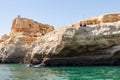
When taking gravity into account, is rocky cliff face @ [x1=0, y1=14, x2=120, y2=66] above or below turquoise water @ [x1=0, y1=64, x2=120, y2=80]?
above

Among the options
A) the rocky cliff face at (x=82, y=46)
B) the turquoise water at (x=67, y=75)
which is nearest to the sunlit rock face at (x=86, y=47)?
the rocky cliff face at (x=82, y=46)

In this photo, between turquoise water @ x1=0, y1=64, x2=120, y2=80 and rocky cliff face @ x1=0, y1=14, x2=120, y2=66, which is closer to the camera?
turquoise water @ x1=0, y1=64, x2=120, y2=80

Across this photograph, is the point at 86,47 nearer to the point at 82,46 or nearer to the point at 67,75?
the point at 82,46

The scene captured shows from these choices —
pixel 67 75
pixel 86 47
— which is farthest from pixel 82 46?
pixel 67 75

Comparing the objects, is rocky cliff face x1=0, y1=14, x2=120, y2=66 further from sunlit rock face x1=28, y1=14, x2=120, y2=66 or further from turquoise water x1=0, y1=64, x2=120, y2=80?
turquoise water x1=0, y1=64, x2=120, y2=80

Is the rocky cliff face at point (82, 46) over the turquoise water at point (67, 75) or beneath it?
over

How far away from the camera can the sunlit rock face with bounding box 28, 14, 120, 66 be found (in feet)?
144

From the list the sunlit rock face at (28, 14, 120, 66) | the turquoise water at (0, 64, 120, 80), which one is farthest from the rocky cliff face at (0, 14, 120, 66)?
the turquoise water at (0, 64, 120, 80)

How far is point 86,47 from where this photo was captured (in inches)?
1761

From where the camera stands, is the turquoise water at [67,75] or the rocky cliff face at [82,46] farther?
the rocky cliff face at [82,46]

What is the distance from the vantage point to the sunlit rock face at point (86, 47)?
43.8 m

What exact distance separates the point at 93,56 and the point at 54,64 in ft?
19.5

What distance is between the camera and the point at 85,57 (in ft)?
148

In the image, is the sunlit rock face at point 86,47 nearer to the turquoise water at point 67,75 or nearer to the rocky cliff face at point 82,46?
the rocky cliff face at point 82,46
